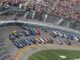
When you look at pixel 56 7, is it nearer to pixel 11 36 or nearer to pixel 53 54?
pixel 53 54

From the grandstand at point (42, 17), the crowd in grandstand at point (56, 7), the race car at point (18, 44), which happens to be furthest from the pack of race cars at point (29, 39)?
the crowd in grandstand at point (56, 7)

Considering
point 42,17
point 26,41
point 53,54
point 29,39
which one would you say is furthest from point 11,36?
point 42,17

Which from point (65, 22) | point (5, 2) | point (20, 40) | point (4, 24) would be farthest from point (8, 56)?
point (65, 22)

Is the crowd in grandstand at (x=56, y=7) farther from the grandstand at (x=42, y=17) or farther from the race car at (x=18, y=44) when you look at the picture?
the race car at (x=18, y=44)

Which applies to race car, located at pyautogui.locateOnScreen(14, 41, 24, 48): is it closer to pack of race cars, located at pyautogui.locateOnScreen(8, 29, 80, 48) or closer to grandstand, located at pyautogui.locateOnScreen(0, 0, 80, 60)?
pack of race cars, located at pyautogui.locateOnScreen(8, 29, 80, 48)

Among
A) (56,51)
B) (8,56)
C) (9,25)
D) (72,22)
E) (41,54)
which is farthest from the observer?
(72,22)

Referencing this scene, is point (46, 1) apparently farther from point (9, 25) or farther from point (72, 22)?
point (9, 25)

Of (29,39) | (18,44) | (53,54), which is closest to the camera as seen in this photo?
(18,44)
